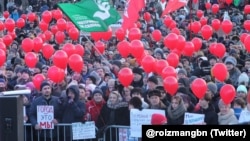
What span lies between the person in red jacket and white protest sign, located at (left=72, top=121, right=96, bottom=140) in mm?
650

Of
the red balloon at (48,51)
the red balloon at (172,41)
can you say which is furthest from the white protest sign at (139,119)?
the red balloon at (48,51)

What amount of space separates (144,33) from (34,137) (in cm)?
926

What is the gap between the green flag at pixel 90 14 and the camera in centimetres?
1356

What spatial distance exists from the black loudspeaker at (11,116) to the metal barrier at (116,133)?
2.56 metres

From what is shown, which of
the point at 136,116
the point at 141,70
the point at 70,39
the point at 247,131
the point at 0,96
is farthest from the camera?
the point at 70,39

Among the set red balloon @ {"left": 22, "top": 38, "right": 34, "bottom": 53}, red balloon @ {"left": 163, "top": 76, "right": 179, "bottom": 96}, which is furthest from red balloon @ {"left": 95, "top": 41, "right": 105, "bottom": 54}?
red balloon @ {"left": 163, "top": 76, "right": 179, "bottom": 96}

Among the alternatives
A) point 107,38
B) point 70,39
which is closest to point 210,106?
point 107,38

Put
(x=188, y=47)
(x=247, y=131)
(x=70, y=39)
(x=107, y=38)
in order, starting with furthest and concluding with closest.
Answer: (x=70, y=39) → (x=107, y=38) → (x=188, y=47) → (x=247, y=131)

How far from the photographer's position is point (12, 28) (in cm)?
1866

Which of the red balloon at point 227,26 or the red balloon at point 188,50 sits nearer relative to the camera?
the red balloon at point 188,50

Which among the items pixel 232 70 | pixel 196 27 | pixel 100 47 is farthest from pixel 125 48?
pixel 196 27

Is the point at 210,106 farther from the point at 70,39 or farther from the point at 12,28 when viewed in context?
the point at 12,28

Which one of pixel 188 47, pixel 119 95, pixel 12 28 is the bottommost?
pixel 119 95

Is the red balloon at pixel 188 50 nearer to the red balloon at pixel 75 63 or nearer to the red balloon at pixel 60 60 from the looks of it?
the red balloon at pixel 75 63
